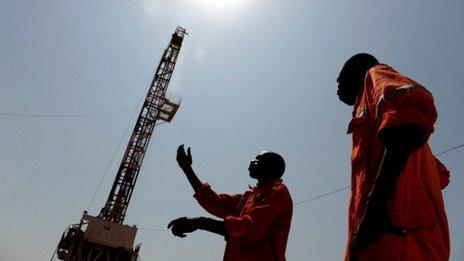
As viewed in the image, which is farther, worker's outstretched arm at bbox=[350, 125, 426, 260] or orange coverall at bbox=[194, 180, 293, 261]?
orange coverall at bbox=[194, 180, 293, 261]

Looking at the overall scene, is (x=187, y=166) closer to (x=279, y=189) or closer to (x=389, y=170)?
(x=279, y=189)

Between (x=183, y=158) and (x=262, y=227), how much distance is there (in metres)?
1.37


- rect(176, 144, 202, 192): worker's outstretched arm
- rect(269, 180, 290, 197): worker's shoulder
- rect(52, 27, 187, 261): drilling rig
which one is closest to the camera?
rect(269, 180, 290, 197): worker's shoulder

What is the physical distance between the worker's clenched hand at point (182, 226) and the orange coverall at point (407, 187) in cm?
134

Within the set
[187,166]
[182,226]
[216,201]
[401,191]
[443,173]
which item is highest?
[187,166]

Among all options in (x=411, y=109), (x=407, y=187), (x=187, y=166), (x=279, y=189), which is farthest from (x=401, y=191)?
(x=187, y=166)

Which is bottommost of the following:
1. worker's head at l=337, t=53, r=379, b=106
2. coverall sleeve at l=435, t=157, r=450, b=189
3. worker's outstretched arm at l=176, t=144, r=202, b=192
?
coverall sleeve at l=435, t=157, r=450, b=189

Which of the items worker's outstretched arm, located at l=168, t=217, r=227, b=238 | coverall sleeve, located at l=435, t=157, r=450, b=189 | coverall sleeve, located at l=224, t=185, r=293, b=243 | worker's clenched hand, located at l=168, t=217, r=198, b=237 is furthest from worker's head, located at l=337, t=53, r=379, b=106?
worker's clenched hand, located at l=168, t=217, r=198, b=237

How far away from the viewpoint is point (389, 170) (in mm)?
1404

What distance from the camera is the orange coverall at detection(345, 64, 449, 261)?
1.40 metres

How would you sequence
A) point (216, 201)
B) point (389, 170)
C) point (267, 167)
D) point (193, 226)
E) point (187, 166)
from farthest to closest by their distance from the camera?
point (187, 166) < point (216, 201) < point (267, 167) < point (193, 226) < point (389, 170)

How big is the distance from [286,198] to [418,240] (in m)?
1.60

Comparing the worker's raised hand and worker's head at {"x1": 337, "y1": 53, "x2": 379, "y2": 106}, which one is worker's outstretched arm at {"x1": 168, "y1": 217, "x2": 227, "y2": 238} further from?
worker's head at {"x1": 337, "y1": 53, "x2": 379, "y2": 106}

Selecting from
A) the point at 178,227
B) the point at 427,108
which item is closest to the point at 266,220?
the point at 178,227
